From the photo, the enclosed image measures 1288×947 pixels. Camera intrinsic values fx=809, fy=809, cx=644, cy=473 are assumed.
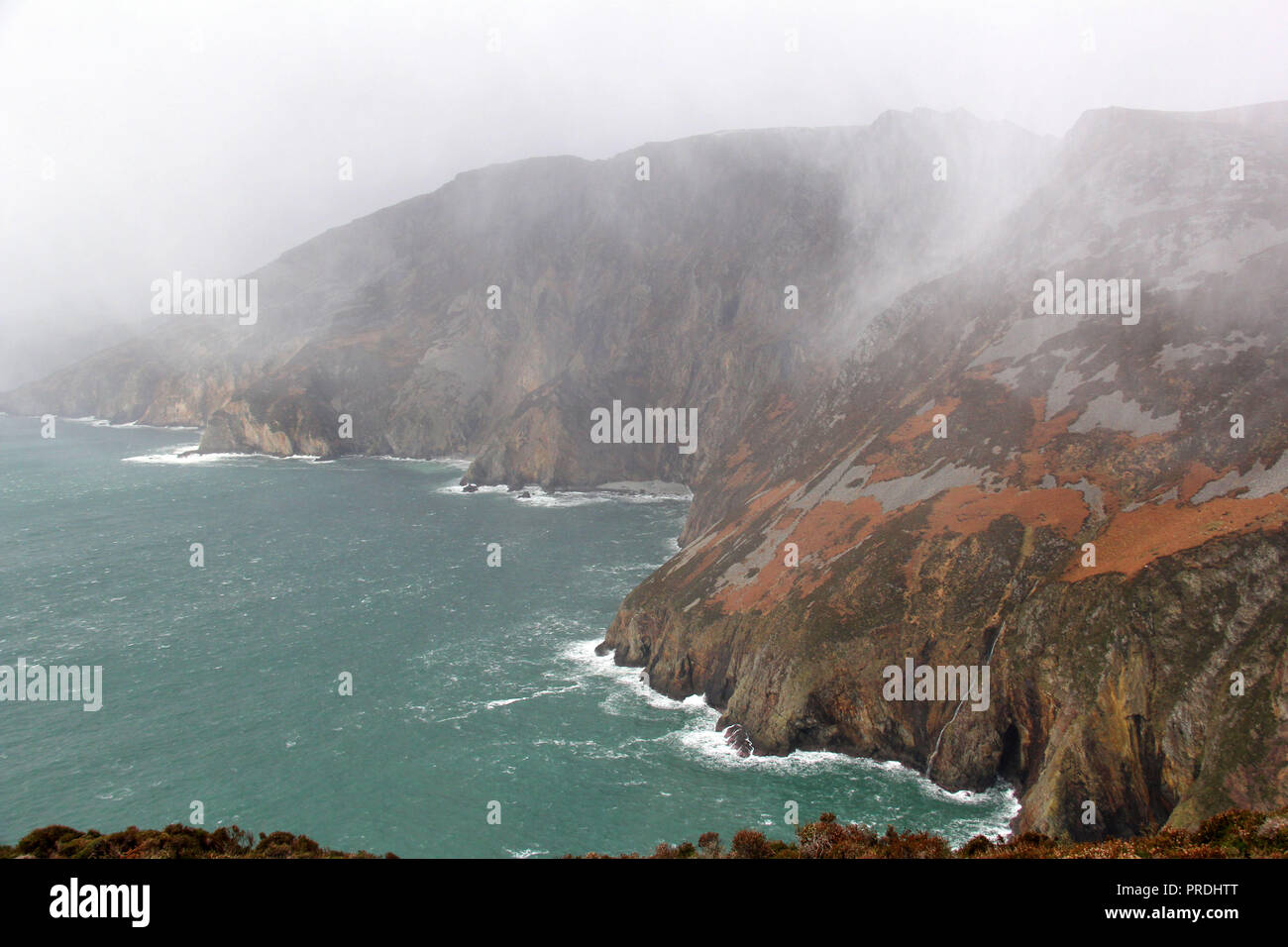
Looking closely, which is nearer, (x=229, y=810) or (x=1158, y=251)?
(x=229, y=810)

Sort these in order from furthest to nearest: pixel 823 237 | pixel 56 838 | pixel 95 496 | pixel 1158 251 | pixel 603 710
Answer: pixel 823 237 → pixel 95 496 → pixel 1158 251 → pixel 603 710 → pixel 56 838

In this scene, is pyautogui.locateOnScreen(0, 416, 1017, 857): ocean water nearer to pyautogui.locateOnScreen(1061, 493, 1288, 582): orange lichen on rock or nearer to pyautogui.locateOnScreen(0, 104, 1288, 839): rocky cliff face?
pyautogui.locateOnScreen(0, 104, 1288, 839): rocky cliff face

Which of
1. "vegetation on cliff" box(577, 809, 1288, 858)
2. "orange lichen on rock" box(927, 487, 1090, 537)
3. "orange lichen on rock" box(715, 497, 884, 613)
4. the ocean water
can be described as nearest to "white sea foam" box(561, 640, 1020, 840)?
the ocean water

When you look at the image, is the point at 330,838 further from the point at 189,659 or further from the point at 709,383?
the point at 709,383

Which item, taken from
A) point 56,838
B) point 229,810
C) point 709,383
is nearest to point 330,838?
point 229,810

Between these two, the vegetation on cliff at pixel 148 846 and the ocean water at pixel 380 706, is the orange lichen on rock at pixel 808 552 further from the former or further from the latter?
the vegetation on cliff at pixel 148 846

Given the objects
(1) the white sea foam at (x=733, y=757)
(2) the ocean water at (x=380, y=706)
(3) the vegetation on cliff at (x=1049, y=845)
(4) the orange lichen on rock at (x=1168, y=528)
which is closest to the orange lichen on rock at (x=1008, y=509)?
(4) the orange lichen on rock at (x=1168, y=528)

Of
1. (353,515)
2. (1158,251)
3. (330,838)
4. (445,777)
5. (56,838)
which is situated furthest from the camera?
(353,515)
